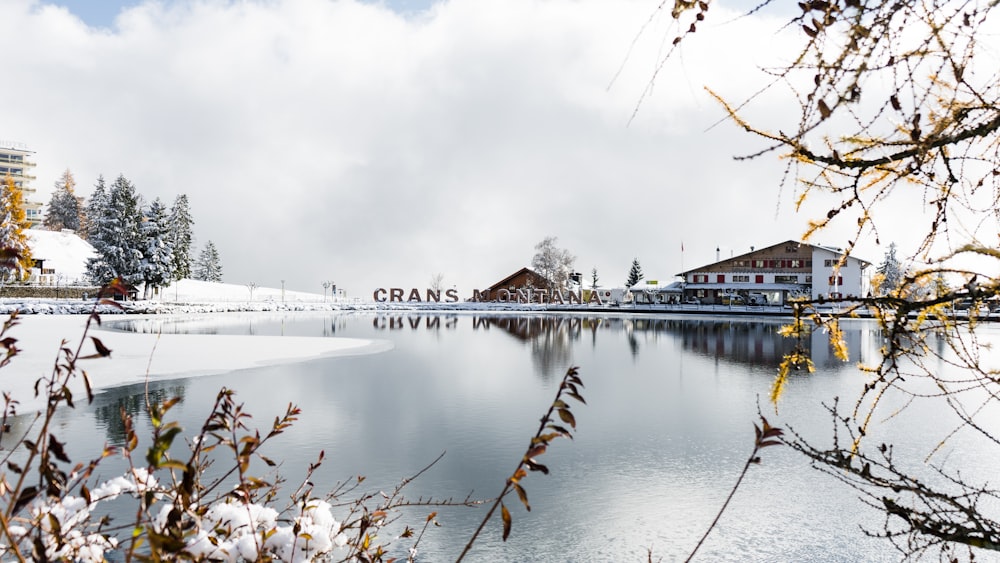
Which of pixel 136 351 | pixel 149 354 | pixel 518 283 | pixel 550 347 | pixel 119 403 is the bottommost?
pixel 550 347

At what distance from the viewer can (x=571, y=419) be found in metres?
1.66

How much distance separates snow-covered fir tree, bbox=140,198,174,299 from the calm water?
47000mm

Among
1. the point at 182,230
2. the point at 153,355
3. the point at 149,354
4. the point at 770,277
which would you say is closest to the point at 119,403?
the point at 153,355

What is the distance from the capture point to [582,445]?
514 inches

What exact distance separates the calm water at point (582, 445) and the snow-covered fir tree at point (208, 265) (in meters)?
89.2

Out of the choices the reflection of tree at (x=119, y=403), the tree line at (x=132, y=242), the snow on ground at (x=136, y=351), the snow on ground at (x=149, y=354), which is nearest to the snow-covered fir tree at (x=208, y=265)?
the tree line at (x=132, y=242)

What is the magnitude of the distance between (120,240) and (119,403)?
58400 mm

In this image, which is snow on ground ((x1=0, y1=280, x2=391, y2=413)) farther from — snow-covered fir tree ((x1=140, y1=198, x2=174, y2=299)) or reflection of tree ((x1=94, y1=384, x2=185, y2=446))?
snow-covered fir tree ((x1=140, y1=198, x2=174, y2=299))

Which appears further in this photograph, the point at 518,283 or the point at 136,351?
the point at 518,283

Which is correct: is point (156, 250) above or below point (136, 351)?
above

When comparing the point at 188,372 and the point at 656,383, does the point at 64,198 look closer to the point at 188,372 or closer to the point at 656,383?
the point at 188,372

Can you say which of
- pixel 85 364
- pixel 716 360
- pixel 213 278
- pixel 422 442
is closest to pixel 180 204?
pixel 213 278

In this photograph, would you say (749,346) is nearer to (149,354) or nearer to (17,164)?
(149,354)

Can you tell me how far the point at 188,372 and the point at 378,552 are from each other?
67.8ft
